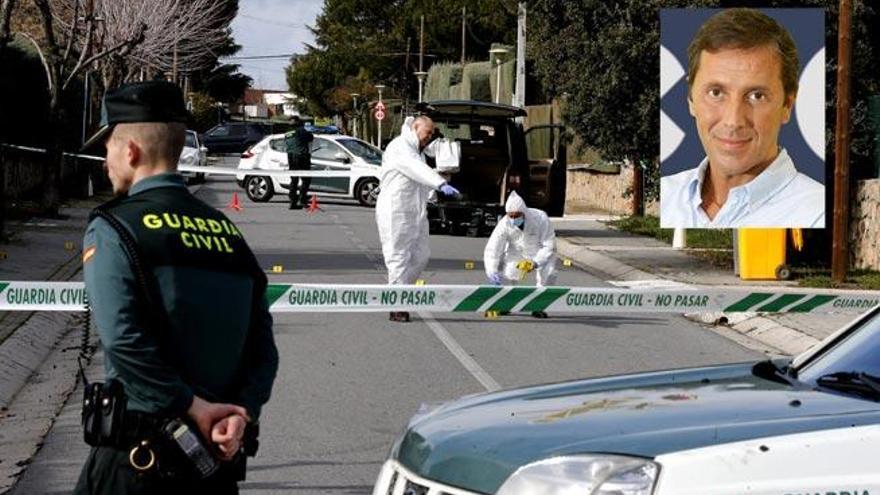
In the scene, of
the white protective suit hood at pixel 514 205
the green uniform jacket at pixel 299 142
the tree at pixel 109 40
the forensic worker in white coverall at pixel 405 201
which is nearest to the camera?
the forensic worker in white coverall at pixel 405 201

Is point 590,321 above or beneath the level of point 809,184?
beneath

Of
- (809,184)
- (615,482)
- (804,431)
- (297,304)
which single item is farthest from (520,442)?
(809,184)

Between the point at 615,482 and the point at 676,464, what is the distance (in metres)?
0.17

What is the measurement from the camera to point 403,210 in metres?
15.1

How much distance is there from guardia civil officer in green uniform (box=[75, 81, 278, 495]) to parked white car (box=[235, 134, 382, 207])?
1247 inches

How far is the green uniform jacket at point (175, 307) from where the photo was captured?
4.36 m

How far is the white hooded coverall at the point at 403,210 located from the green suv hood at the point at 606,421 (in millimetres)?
9323

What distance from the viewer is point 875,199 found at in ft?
68.8

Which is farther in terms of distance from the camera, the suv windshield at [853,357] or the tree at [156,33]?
the tree at [156,33]

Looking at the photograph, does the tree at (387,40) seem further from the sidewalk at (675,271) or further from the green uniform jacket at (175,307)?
the green uniform jacket at (175,307)

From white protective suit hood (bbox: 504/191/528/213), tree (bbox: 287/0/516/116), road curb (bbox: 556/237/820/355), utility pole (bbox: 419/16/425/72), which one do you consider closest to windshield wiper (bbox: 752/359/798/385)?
road curb (bbox: 556/237/820/355)

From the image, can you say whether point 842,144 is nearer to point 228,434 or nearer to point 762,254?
point 762,254

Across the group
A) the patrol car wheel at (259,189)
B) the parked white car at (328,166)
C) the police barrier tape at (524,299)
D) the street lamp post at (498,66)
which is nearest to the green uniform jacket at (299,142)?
the parked white car at (328,166)

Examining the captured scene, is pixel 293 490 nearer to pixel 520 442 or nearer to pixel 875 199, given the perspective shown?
pixel 520 442
